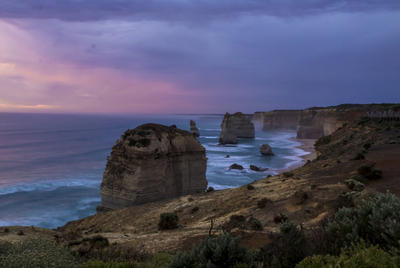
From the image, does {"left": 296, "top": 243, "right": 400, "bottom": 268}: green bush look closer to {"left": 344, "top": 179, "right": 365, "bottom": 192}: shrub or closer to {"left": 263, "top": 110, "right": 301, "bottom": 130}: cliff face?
{"left": 344, "top": 179, "right": 365, "bottom": 192}: shrub

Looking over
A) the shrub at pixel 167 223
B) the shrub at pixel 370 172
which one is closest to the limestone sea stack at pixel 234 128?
the shrub at pixel 370 172

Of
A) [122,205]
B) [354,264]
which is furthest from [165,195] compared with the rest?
[354,264]

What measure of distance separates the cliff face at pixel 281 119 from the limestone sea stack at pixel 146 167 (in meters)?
131

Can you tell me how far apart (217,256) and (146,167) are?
17599 millimetres

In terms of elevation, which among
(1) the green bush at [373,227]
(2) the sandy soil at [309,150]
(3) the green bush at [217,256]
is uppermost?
(1) the green bush at [373,227]

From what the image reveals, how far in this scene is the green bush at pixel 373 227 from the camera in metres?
4.19

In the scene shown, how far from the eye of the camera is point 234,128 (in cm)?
9688

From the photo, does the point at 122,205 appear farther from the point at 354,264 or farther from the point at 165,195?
the point at 354,264

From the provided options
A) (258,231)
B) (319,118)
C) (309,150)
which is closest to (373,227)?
(258,231)

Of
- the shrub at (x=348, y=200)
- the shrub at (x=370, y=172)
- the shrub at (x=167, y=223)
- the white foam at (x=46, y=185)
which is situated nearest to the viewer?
the shrub at (x=348, y=200)

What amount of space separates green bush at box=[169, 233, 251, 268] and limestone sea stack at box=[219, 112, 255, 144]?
8441 centimetres

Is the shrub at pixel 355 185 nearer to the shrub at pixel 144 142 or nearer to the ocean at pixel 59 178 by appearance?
the shrub at pixel 144 142

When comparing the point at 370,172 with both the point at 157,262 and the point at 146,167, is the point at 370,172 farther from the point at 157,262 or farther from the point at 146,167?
the point at 146,167

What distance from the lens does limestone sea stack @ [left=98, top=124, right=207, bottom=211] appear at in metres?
21.3
